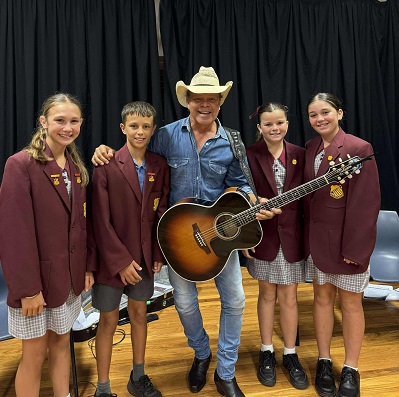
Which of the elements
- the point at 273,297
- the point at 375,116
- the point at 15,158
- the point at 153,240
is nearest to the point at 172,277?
the point at 153,240

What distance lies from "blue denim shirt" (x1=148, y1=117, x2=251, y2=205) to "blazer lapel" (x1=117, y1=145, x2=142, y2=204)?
8.2 inches

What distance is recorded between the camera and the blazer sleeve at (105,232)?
5.98 feet

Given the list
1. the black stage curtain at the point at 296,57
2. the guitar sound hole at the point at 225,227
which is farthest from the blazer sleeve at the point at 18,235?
the black stage curtain at the point at 296,57

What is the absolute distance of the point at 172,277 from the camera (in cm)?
205

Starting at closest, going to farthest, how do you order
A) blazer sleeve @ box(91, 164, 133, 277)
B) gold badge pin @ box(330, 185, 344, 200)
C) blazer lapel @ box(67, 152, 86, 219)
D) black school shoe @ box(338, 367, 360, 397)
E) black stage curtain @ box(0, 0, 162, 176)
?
blazer lapel @ box(67, 152, 86, 219) < blazer sleeve @ box(91, 164, 133, 277) < gold badge pin @ box(330, 185, 344, 200) < black school shoe @ box(338, 367, 360, 397) < black stage curtain @ box(0, 0, 162, 176)

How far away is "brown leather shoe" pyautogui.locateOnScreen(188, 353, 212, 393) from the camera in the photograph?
7.09ft

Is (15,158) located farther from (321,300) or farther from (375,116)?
(375,116)

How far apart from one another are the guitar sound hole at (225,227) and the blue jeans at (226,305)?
119mm

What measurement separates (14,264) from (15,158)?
421 millimetres

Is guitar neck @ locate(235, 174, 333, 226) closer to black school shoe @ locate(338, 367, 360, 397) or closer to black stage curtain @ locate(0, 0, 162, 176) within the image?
black school shoe @ locate(338, 367, 360, 397)

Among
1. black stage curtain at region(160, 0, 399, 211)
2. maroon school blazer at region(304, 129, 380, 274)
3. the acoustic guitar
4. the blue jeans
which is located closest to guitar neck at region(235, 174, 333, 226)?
the acoustic guitar

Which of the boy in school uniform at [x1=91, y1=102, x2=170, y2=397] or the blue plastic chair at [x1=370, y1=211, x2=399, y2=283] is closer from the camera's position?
the boy in school uniform at [x1=91, y1=102, x2=170, y2=397]

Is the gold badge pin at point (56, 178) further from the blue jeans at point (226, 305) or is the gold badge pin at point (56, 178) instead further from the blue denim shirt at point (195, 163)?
the blue jeans at point (226, 305)

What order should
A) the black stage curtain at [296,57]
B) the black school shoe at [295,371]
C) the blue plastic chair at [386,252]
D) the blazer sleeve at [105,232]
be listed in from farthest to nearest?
the black stage curtain at [296,57] < the blue plastic chair at [386,252] < the black school shoe at [295,371] < the blazer sleeve at [105,232]
